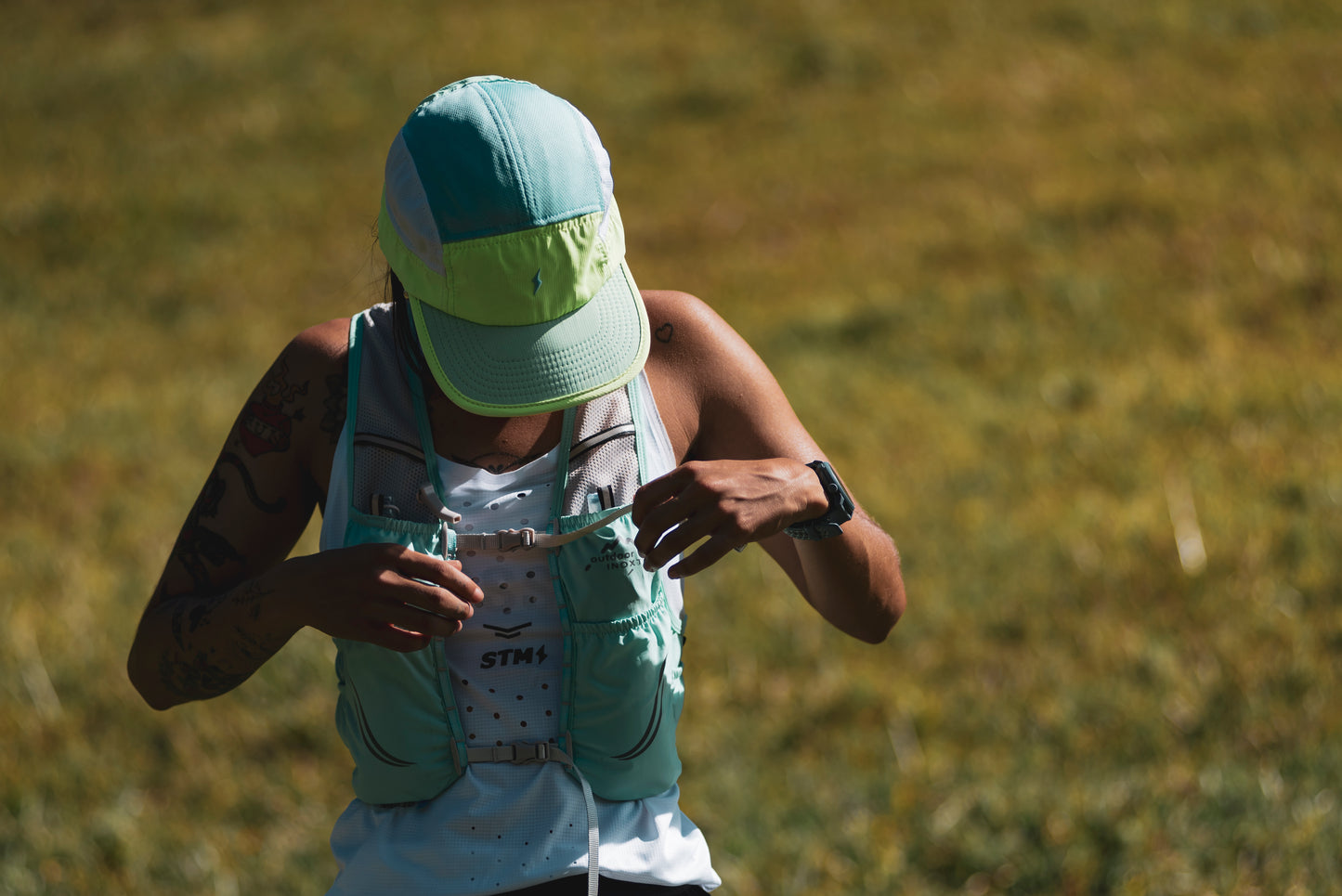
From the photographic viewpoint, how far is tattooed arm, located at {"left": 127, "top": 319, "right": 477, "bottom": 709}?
6.63 ft

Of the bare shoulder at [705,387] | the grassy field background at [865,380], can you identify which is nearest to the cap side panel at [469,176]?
the bare shoulder at [705,387]

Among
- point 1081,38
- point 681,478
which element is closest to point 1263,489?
point 681,478

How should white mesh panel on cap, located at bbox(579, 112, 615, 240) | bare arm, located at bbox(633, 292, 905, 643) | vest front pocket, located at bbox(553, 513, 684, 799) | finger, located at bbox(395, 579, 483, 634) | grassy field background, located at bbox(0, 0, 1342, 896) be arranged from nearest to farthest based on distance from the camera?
finger, located at bbox(395, 579, 483, 634) < white mesh panel on cap, located at bbox(579, 112, 615, 240) < vest front pocket, located at bbox(553, 513, 684, 799) < bare arm, located at bbox(633, 292, 905, 643) < grassy field background, located at bbox(0, 0, 1342, 896)

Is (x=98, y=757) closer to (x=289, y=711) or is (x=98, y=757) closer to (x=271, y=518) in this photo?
(x=289, y=711)

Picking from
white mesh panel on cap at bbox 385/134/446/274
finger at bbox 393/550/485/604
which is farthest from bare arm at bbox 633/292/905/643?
white mesh panel on cap at bbox 385/134/446/274

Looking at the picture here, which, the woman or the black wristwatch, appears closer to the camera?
the woman

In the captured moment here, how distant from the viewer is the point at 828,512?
204cm

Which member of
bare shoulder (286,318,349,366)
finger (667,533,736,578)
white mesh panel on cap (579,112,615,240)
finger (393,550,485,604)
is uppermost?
white mesh panel on cap (579,112,615,240)

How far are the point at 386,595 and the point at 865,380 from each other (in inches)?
208

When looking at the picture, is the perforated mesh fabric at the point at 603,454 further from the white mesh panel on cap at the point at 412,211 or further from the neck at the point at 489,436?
the white mesh panel on cap at the point at 412,211

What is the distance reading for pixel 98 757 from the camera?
4836 millimetres

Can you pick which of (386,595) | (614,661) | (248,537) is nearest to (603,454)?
(614,661)

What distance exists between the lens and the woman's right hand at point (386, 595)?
1831mm

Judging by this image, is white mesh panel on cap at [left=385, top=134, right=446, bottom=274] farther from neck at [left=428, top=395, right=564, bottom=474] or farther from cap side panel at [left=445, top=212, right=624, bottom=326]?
neck at [left=428, top=395, right=564, bottom=474]
